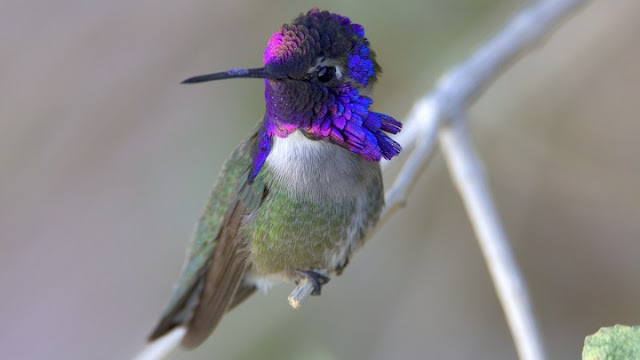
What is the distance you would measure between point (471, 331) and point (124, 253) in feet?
6.02

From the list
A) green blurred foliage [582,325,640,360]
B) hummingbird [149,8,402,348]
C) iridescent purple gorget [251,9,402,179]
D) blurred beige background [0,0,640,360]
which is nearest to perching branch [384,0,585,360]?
hummingbird [149,8,402,348]

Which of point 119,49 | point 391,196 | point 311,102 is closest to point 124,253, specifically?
point 119,49

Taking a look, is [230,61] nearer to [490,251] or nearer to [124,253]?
[124,253]

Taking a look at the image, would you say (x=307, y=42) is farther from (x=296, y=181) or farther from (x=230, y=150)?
(x=230, y=150)

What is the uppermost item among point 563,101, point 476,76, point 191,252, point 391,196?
point 563,101

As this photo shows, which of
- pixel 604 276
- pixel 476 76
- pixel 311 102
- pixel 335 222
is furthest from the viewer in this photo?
pixel 604 276

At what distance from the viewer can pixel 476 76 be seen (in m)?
2.60

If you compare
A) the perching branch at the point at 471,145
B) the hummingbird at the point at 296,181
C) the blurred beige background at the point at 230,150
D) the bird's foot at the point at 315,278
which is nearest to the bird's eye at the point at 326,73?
the hummingbird at the point at 296,181

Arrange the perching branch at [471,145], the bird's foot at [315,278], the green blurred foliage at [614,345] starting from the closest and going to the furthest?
the green blurred foliage at [614,345], the perching branch at [471,145], the bird's foot at [315,278]

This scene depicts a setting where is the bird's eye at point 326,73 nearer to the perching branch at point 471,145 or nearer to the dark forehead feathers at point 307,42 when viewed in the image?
the dark forehead feathers at point 307,42

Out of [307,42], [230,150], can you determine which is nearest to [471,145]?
[307,42]

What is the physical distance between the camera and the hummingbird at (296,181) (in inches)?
73.1

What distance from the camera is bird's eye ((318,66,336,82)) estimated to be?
1.87m

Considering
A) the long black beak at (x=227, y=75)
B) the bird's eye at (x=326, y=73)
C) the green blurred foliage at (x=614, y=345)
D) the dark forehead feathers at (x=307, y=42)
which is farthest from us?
the bird's eye at (x=326, y=73)
